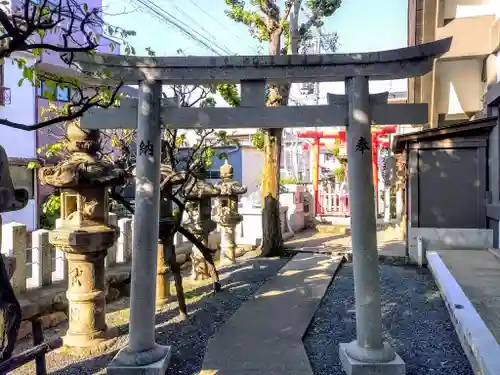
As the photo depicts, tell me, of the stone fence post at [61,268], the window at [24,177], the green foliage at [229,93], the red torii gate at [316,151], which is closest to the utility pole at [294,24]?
the green foliage at [229,93]

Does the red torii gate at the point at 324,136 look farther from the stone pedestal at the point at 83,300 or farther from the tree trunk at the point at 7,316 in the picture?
the tree trunk at the point at 7,316

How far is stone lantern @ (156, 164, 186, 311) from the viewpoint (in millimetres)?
6514

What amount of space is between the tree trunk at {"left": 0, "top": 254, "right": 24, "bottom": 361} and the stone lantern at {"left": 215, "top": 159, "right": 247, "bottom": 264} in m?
7.73

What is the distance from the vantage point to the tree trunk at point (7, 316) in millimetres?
2340

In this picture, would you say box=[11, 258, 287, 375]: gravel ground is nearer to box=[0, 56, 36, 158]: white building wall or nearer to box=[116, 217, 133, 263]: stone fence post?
box=[116, 217, 133, 263]: stone fence post

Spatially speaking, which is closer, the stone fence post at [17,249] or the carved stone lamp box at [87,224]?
the carved stone lamp box at [87,224]

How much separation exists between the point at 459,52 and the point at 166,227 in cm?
783

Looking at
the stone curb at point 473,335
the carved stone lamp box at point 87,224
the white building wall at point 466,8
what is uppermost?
the white building wall at point 466,8

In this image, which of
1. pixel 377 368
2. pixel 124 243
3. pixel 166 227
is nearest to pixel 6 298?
pixel 377 368

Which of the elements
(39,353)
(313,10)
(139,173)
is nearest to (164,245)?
(139,173)

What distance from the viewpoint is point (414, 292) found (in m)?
7.40

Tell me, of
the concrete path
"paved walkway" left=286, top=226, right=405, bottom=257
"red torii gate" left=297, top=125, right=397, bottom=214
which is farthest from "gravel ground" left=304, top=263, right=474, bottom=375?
"red torii gate" left=297, top=125, right=397, bottom=214

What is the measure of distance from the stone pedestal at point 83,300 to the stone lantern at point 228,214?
→ 208 inches

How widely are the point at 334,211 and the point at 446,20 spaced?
35.2 ft
